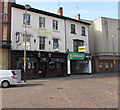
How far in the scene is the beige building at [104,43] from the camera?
26797mm

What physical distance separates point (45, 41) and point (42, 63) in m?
3.41

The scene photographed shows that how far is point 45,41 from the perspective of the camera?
18.0m

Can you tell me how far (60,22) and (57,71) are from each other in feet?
27.2

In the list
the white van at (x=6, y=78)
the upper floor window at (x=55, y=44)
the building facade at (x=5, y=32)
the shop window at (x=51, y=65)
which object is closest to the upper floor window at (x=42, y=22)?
the upper floor window at (x=55, y=44)

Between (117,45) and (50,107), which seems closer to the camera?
(50,107)

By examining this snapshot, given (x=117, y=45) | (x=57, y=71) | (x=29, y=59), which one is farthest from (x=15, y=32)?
(x=117, y=45)

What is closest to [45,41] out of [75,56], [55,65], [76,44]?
[55,65]

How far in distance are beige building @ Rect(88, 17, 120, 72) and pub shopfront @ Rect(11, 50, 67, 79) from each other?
37.9 feet

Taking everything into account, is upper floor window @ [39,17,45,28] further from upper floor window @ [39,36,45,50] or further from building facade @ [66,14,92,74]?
building facade @ [66,14,92,74]

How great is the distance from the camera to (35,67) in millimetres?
17047

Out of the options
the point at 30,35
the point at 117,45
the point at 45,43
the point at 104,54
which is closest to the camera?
the point at 30,35

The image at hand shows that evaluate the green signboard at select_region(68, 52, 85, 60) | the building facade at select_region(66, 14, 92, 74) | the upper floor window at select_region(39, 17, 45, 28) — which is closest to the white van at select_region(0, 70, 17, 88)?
the upper floor window at select_region(39, 17, 45, 28)

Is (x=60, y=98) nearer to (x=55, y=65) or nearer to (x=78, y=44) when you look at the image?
(x=55, y=65)

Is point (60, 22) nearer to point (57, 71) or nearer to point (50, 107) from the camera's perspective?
point (57, 71)
